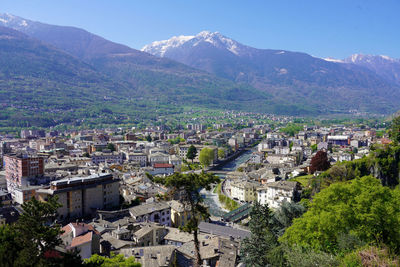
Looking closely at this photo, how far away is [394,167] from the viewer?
92.3 feet

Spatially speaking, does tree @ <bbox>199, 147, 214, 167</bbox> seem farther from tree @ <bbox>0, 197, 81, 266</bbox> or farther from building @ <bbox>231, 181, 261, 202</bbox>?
tree @ <bbox>0, 197, 81, 266</bbox>

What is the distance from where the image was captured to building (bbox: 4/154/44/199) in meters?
33.3

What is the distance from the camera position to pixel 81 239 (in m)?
17.9

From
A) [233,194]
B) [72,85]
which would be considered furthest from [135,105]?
[233,194]

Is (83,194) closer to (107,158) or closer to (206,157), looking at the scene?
(107,158)

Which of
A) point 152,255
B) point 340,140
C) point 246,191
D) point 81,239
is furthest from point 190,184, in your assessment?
point 340,140

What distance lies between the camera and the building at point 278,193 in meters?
30.5

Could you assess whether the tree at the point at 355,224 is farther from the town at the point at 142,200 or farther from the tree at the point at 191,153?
the tree at the point at 191,153

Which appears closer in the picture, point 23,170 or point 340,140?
point 23,170

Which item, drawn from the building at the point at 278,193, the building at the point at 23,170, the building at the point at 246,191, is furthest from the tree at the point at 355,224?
the building at the point at 23,170

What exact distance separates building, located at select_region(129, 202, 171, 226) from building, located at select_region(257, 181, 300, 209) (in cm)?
1034

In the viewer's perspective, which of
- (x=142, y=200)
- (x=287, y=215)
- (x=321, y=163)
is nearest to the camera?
(x=287, y=215)

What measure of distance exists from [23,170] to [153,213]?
16.4 m

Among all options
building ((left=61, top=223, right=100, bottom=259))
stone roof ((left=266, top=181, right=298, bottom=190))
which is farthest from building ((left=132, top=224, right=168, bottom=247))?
stone roof ((left=266, top=181, right=298, bottom=190))
